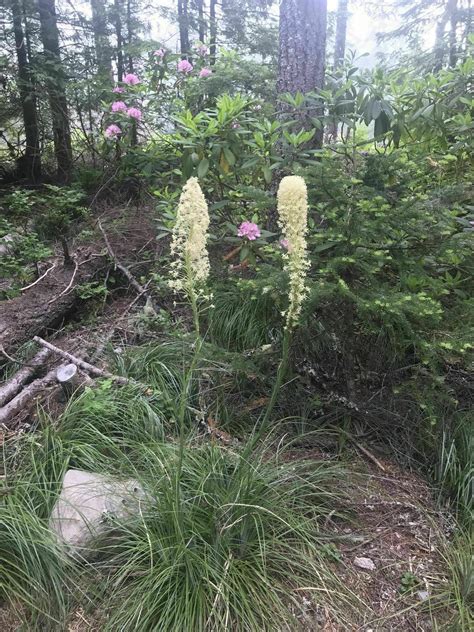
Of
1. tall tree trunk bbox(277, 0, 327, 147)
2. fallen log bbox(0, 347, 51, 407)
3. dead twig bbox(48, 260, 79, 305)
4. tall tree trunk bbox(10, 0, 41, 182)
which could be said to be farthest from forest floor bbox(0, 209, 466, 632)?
tall tree trunk bbox(10, 0, 41, 182)

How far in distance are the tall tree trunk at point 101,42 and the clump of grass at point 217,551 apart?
7.56 m

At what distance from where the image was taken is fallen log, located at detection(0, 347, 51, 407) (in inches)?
141

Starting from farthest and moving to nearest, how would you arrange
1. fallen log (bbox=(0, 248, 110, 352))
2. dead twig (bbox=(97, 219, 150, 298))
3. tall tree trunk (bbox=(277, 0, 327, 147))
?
dead twig (bbox=(97, 219, 150, 298)) → fallen log (bbox=(0, 248, 110, 352)) → tall tree trunk (bbox=(277, 0, 327, 147))

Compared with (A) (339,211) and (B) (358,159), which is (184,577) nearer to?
(A) (339,211)

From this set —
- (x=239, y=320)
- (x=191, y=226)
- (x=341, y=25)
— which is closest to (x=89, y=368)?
(x=239, y=320)

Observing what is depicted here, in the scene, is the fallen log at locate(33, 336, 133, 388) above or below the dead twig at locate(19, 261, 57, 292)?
below

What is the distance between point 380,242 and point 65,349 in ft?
9.68

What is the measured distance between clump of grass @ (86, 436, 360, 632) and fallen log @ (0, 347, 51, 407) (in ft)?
5.43

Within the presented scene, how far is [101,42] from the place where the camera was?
26.4 ft

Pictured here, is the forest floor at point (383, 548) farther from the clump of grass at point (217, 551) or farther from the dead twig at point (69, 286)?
the dead twig at point (69, 286)

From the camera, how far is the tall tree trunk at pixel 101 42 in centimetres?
797

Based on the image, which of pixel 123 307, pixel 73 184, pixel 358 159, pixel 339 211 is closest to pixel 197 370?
pixel 339 211

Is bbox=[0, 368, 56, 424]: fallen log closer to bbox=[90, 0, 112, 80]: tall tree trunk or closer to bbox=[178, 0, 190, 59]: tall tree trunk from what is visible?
bbox=[90, 0, 112, 80]: tall tree trunk

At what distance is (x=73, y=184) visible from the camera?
7.58 meters
